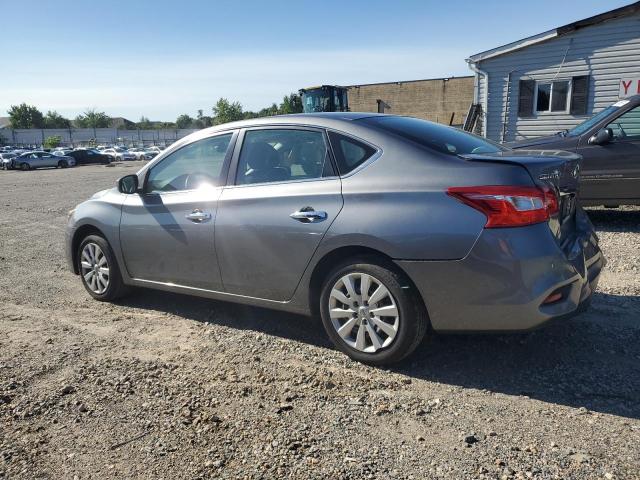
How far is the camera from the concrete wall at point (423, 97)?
1622 inches

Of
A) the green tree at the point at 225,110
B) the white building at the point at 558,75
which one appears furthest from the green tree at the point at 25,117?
the white building at the point at 558,75

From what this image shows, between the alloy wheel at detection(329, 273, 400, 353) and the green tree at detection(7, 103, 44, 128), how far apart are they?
122 meters

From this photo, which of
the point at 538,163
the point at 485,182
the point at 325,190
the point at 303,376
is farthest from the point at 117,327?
the point at 538,163

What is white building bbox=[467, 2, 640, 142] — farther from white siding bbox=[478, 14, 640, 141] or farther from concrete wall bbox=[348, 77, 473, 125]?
concrete wall bbox=[348, 77, 473, 125]

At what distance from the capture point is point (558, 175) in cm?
327

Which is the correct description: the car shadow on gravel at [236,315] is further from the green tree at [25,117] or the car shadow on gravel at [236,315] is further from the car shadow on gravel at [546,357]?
the green tree at [25,117]

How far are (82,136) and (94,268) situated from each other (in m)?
103

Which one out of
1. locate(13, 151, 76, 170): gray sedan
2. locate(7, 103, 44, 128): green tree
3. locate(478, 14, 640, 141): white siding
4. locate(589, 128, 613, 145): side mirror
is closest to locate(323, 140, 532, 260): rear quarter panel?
locate(589, 128, 613, 145): side mirror

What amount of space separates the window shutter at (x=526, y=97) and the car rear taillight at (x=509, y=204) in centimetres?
1487

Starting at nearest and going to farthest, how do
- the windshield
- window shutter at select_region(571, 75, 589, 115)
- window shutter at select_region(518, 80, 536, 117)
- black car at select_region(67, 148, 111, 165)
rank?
the windshield, window shutter at select_region(571, 75, 589, 115), window shutter at select_region(518, 80, 536, 117), black car at select_region(67, 148, 111, 165)

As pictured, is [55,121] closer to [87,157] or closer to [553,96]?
[87,157]

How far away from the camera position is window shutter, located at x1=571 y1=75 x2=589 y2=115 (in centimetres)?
1531

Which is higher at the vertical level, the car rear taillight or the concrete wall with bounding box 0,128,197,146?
the concrete wall with bounding box 0,128,197,146

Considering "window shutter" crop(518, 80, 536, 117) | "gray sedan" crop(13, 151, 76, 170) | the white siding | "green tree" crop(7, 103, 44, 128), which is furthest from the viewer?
"green tree" crop(7, 103, 44, 128)
